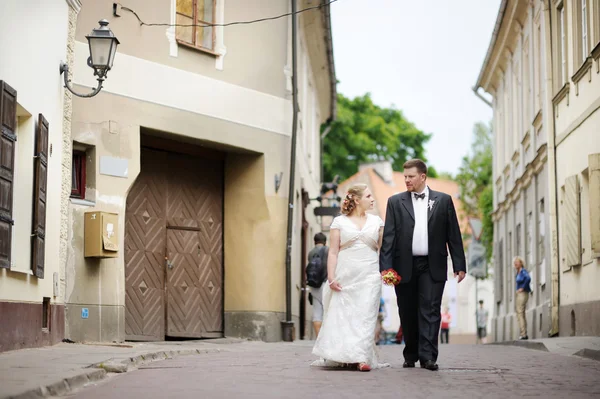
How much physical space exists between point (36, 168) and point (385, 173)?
5670 cm

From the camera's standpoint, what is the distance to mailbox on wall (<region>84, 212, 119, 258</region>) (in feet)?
50.4

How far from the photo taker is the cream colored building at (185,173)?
16.0 metres

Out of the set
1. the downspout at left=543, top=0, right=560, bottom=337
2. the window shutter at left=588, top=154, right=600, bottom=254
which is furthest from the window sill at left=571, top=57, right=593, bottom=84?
the downspout at left=543, top=0, right=560, bottom=337

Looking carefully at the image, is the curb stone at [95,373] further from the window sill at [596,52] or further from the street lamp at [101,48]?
the window sill at [596,52]

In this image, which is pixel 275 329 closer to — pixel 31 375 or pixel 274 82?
pixel 274 82

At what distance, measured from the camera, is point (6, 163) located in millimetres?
11148

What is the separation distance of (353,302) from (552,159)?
12450mm

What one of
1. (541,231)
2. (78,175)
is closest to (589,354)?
(78,175)

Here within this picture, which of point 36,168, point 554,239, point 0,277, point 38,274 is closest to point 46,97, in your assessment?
point 36,168

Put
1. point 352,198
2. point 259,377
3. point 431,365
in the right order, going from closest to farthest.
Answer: point 259,377
point 431,365
point 352,198

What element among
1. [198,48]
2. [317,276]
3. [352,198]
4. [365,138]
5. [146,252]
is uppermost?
[365,138]

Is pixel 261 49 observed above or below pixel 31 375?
above

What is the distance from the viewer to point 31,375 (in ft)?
26.6

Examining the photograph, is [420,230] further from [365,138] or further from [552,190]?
[365,138]
